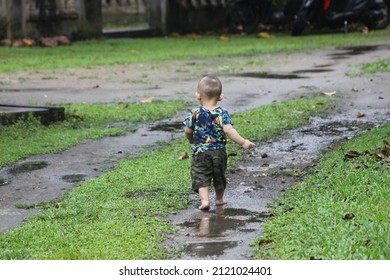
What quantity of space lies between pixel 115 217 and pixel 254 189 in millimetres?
1446

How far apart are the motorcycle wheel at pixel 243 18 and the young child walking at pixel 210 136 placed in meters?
20.0

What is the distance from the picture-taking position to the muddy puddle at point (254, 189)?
630cm

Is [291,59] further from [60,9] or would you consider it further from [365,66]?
[60,9]

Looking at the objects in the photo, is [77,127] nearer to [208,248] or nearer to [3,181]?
[3,181]

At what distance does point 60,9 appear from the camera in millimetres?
24594

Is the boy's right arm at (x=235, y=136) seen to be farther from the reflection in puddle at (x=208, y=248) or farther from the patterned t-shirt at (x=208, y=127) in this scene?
the reflection in puddle at (x=208, y=248)

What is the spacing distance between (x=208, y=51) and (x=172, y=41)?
12.1ft

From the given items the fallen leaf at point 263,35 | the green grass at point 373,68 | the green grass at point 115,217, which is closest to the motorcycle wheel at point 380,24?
the fallen leaf at point 263,35

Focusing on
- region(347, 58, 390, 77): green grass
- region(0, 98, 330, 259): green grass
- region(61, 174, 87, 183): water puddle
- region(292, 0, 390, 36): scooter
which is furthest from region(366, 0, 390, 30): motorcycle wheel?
region(61, 174, 87, 183): water puddle

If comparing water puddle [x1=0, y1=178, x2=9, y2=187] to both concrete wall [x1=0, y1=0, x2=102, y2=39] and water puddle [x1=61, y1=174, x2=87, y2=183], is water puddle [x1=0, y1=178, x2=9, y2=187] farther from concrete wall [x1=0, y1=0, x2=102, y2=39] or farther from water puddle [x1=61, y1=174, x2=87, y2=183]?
concrete wall [x1=0, y1=0, x2=102, y2=39]

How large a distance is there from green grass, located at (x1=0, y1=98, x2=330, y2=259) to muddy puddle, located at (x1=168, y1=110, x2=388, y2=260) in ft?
0.57

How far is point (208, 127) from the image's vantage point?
7.64 m

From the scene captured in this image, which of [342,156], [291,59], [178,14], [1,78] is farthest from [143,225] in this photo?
[178,14]

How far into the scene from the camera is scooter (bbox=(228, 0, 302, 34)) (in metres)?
27.4
